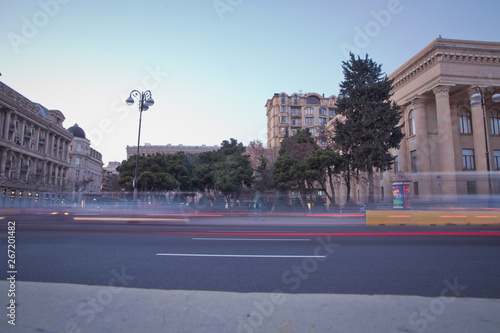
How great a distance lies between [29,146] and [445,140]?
82.6 metres

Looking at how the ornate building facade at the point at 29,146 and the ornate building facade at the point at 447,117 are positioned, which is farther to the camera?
the ornate building facade at the point at 29,146

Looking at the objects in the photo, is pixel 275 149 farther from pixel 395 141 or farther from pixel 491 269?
pixel 491 269

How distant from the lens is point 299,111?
3236 inches

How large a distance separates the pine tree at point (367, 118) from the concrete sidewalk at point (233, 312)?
25.0m

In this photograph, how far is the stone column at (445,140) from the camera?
95.2ft

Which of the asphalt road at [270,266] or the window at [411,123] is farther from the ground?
the window at [411,123]

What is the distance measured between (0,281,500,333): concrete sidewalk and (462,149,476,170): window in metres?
35.1

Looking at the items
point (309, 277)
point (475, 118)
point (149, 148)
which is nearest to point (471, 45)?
point (475, 118)

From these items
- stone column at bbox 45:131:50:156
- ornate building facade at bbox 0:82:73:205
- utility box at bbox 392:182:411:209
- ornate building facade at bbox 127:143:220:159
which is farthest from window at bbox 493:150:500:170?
ornate building facade at bbox 127:143:220:159

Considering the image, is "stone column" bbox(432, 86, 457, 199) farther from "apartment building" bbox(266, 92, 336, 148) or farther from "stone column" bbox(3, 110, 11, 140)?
"stone column" bbox(3, 110, 11, 140)

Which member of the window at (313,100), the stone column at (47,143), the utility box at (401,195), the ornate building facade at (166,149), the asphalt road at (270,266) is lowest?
the asphalt road at (270,266)

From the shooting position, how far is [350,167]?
3158cm

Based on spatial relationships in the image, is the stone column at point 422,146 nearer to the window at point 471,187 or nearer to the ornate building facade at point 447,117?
the ornate building facade at point 447,117

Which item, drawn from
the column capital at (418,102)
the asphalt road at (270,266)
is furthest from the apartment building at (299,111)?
the asphalt road at (270,266)
